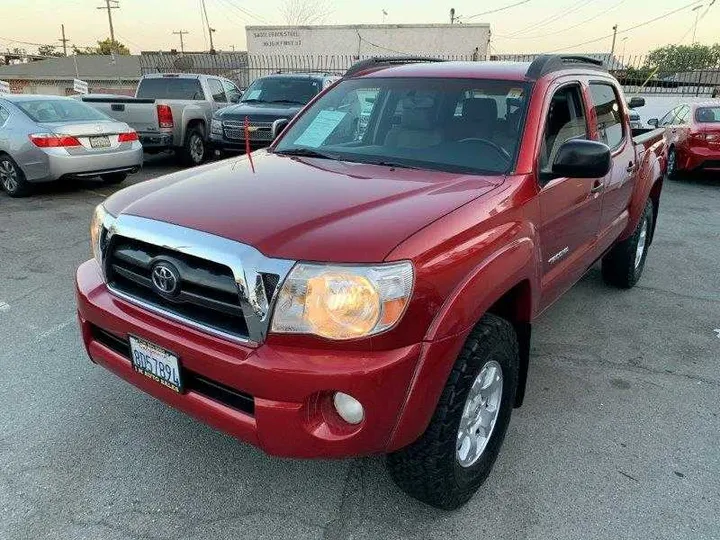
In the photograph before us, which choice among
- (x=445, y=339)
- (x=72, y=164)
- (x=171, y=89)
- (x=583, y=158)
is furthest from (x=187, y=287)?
(x=171, y=89)

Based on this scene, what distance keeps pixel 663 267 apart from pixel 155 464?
17.1ft

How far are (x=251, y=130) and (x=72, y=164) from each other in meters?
2.91

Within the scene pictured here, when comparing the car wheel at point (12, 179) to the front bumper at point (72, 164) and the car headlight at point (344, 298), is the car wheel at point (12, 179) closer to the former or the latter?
the front bumper at point (72, 164)

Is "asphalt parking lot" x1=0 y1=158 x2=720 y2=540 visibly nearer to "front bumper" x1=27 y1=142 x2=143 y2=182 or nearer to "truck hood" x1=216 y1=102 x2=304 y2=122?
"front bumper" x1=27 y1=142 x2=143 y2=182

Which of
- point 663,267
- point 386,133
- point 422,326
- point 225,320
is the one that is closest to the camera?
point 422,326

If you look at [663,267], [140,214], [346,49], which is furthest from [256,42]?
[140,214]

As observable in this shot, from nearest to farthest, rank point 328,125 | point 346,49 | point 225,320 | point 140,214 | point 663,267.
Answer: point 225,320, point 140,214, point 328,125, point 663,267, point 346,49

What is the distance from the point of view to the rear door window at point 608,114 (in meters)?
3.73

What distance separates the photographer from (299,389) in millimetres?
1876

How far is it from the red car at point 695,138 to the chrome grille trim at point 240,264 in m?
10.0

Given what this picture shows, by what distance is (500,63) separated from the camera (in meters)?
3.44

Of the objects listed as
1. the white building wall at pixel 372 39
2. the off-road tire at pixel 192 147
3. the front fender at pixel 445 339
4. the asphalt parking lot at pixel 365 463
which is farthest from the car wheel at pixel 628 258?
the white building wall at pixel 372 39

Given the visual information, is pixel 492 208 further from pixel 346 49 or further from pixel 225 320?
pixel 346 49

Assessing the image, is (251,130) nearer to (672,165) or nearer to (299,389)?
(672,165)
